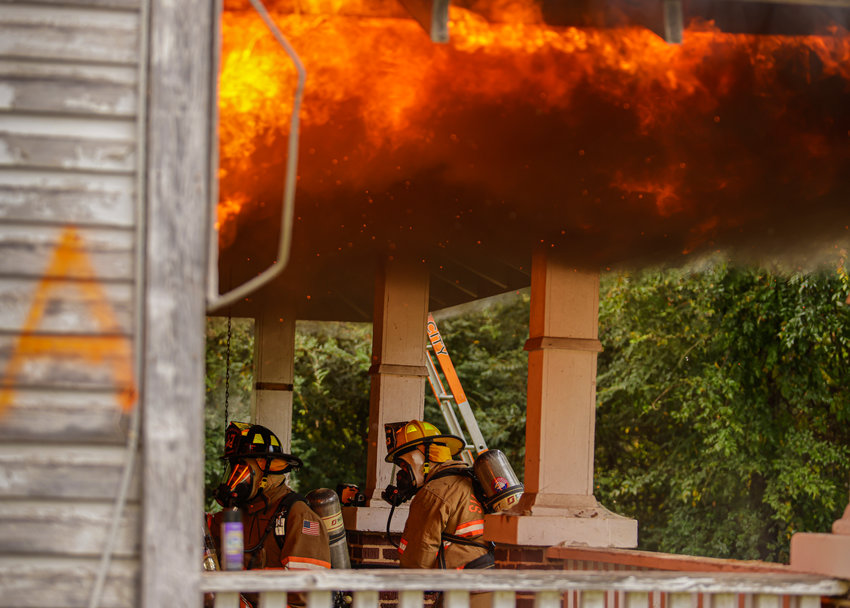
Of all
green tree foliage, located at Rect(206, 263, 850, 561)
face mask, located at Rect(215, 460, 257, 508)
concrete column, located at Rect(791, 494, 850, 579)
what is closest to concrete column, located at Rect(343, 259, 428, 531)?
face mask, located at Rect(215, 460, 257, 508)

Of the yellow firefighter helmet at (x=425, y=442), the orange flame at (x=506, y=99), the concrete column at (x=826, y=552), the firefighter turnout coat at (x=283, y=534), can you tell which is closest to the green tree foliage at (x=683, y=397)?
the orange flame at (x=506, y=99)

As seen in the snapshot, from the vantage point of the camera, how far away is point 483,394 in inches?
907

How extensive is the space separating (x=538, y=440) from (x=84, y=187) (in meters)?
4.59

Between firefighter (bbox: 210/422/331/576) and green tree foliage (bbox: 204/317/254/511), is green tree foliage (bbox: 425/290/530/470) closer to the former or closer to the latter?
green tree foliage (bbox: 204/317/254/511)

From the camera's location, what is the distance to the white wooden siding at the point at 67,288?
2916mm

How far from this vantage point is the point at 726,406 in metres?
16.9

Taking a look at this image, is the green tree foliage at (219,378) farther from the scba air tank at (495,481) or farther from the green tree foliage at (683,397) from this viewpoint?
the scba air tank at (495,481)

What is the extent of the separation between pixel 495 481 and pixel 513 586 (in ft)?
12.2

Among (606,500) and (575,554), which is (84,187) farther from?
(606,500)

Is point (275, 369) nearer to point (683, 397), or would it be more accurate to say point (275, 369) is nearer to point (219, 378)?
point (683, 397)

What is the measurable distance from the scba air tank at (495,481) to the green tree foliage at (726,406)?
7376 mm

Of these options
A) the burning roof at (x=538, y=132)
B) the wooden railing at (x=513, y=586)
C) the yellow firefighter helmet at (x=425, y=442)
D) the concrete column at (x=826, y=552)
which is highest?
the burning roof at (x=538, y=132)

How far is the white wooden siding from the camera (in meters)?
2.92

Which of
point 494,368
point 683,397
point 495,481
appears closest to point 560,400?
point 495,481
